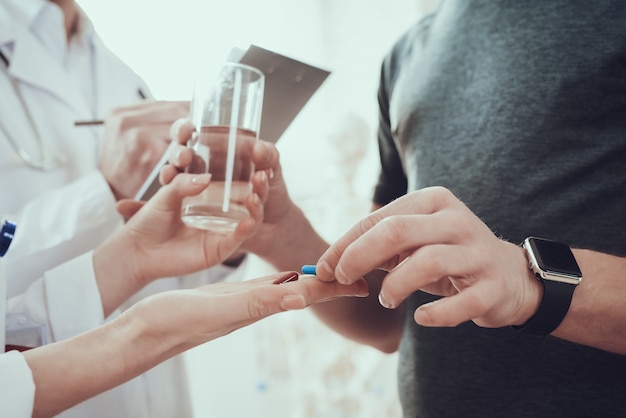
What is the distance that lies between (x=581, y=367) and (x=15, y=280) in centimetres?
63

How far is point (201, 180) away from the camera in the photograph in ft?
1.76

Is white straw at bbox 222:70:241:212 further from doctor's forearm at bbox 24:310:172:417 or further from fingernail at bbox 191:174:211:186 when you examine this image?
doctor's forearm at bbox 24:310:172:417

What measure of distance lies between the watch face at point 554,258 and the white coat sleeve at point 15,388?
0.39 m

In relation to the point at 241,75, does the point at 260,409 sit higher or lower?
lower

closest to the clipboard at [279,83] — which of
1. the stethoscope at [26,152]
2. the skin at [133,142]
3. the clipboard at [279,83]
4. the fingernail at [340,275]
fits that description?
the clipboard at [279,83]

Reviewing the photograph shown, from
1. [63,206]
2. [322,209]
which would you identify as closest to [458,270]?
[63,206]

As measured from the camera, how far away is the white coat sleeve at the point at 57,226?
26.4 inches

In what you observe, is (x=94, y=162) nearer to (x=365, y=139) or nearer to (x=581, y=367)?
(x=581, y=367)

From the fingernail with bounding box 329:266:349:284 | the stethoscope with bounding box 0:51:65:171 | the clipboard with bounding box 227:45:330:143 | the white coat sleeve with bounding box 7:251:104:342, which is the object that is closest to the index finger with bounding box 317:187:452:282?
the fingernail with bounding box 329:266:349:284

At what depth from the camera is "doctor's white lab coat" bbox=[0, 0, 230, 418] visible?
0.61 meters

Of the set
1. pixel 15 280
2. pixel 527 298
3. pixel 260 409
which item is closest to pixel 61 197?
pixel 15 280

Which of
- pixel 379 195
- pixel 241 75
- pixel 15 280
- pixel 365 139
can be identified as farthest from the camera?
pixel 365 139

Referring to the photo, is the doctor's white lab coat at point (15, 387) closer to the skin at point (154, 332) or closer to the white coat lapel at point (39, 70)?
the skin at point (154, 332)

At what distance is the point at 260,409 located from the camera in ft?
4.97
